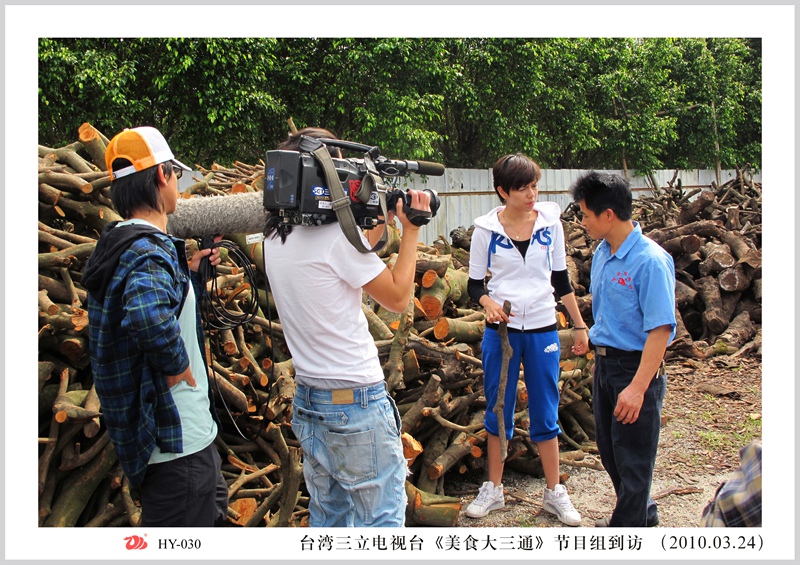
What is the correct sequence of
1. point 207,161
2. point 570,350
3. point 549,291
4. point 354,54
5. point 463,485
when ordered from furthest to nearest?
point 207,161 < point 354,54 < point 570,350 < point 463,485 < point 549,291

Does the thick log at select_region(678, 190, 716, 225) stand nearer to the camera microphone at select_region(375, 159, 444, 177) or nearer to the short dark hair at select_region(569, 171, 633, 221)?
the short dark hair at select_region(569, 171, 633, 221)

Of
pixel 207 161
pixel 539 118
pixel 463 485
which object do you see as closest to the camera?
pixel 463 485

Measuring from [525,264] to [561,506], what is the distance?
127 cm

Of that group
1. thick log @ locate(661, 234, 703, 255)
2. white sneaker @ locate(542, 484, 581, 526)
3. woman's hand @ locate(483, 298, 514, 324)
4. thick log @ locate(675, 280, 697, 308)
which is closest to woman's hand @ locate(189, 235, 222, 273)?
woman's hand @ locate(483, 298, 514, 324)

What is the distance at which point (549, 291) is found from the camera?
3.49 m

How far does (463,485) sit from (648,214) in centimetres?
778

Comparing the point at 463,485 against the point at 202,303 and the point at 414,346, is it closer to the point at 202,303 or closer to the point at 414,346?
the point at 414,346

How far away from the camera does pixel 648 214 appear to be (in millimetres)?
10727

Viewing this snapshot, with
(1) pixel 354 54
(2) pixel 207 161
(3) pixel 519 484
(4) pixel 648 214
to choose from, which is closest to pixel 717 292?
(4) pixel 648 214

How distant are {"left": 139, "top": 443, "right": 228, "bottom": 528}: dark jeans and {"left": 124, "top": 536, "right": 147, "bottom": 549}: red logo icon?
0.34 metres

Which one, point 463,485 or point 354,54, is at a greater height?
point 354,54

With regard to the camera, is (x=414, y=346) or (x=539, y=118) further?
(x=539, y=118)

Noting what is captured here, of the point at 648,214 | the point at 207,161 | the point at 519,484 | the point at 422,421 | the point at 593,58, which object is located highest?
the point at 593,58

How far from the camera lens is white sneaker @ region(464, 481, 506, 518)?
3.60 m
